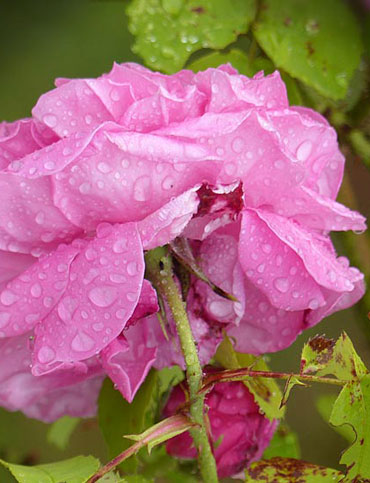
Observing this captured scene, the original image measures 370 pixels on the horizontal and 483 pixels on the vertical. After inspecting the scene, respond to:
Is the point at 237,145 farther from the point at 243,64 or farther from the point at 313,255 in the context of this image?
the point at 243,64

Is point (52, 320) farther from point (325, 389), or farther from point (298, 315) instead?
point (325, 389)

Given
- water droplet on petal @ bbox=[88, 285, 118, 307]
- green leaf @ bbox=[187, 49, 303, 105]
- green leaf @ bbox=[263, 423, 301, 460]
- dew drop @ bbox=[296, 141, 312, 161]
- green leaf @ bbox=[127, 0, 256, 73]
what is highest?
green leaf @ bbox=[127, 0, 256, 73]

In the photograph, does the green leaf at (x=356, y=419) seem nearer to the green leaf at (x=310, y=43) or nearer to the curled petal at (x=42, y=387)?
the curled petal at (x=42, y=387)

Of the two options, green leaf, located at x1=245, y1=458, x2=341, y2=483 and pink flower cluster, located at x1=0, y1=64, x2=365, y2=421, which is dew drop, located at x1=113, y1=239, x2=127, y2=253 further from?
green leaf, located at x1=245, y1=458, x2=341, y2=483

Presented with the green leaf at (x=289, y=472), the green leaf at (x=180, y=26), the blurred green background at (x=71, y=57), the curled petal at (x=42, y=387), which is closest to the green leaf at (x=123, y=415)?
the curled petal at (x=42, y=387)

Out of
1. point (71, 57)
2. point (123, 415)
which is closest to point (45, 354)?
point (123, 415)

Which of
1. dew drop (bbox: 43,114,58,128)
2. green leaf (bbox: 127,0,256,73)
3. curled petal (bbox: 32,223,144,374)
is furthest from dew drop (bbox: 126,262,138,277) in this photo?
green leaf (bbox: 127,0,256,73)
